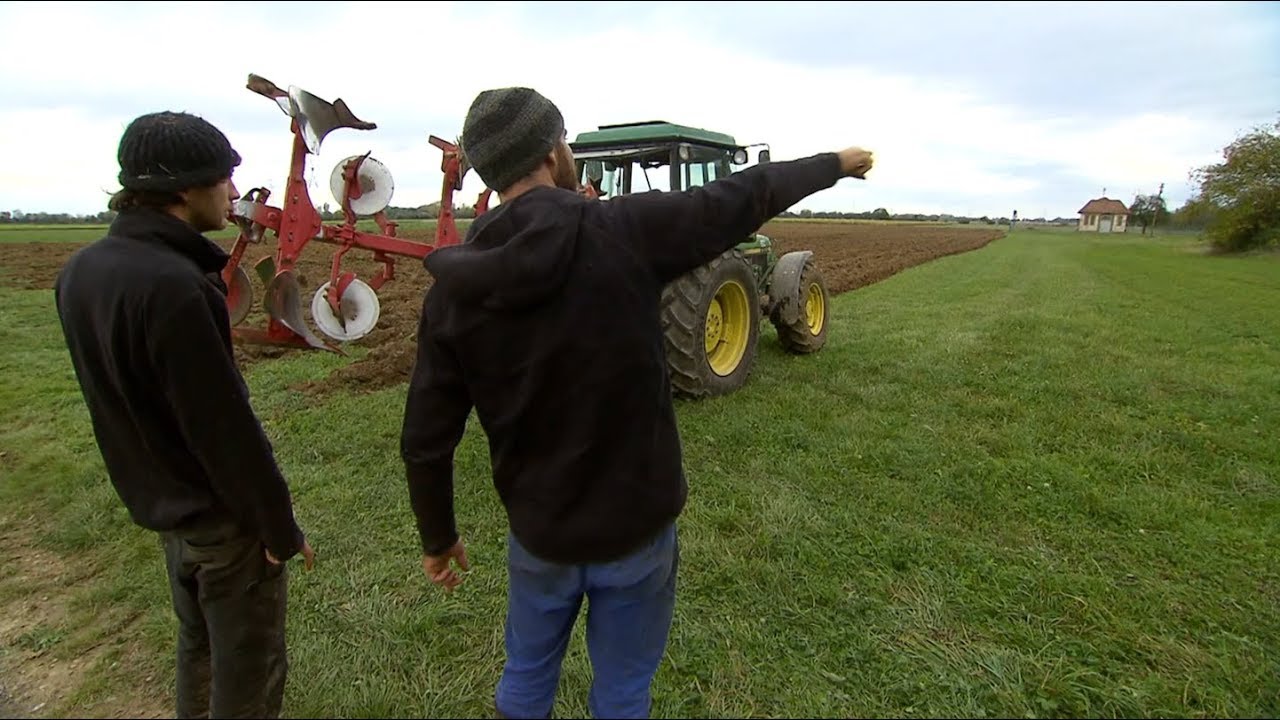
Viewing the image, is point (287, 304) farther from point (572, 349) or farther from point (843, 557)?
point (572, 349)

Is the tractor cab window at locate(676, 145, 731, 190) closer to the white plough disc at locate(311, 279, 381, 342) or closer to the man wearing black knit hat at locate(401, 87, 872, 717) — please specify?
the white plough disc at locate(311, 279, 381, 342)

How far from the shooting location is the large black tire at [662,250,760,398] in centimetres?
512

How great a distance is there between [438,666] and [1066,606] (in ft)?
8.22

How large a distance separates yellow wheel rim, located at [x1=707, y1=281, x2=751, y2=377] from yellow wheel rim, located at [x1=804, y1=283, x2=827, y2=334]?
5.66ft

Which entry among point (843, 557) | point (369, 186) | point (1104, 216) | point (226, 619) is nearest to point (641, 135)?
point (369, 186)

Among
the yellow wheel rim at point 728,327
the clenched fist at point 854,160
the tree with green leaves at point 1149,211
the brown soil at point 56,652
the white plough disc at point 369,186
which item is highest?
the tree with green leaves at point 1149,211

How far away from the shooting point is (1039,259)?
77.4 ft

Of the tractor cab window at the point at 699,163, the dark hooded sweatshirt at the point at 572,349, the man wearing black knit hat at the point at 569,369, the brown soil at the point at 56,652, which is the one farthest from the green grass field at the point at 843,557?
the tractor cab window at the point at 699,163

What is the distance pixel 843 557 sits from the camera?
3164 mm

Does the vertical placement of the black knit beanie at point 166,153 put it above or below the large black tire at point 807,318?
above

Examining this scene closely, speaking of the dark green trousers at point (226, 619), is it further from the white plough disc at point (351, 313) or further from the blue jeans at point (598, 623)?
the white plough disc at point (351, 313)

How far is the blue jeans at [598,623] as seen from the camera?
1.50 m

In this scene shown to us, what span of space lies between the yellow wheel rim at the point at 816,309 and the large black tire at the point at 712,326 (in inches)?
66.9

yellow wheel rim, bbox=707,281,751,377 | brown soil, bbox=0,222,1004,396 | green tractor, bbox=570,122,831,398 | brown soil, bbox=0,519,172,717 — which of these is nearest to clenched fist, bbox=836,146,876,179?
brown soil, bbox=0,519,172,717
